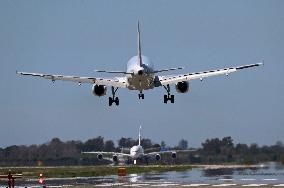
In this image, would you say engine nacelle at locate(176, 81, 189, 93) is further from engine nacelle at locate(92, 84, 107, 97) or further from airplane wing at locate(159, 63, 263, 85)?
engine nacelle at locate(92, 84, 107, 97)

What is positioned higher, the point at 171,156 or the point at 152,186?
the point at 171,156

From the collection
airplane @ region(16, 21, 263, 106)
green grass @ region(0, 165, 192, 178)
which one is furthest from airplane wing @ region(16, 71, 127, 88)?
green grass @ region(0, 165, 192, 178)

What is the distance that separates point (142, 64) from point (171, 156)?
Result: 94.8 meters

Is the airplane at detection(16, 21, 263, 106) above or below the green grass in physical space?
above

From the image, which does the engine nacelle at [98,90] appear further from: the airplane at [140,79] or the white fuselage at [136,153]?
the white fuselage at [136,153]

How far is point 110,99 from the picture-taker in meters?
80.5

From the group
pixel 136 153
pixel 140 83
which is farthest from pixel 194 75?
pixel 136 153

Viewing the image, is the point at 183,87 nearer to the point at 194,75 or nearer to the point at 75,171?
the point at 194,75

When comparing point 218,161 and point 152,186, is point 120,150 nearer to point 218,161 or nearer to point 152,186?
point 218,161

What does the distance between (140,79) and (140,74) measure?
0.90m

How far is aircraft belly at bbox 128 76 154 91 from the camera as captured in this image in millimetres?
72181

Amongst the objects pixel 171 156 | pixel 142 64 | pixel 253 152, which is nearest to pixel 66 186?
pixel 142 64

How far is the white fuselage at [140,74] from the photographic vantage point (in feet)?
235

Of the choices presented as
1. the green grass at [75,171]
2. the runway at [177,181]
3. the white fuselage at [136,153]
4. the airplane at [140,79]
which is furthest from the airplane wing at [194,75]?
the white fuselage at [136,153]
